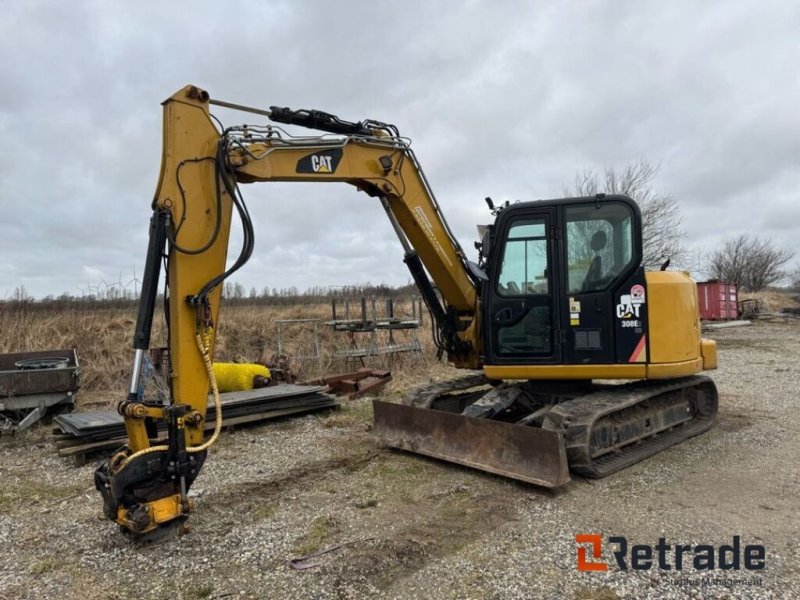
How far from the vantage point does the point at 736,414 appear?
8164 mm

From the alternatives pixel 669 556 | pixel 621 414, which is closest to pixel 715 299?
pixel 621 414

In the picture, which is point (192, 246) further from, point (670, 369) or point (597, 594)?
point (670, 369)

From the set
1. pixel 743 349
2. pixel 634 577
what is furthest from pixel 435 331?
pixel 743 349

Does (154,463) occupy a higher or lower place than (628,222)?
lower

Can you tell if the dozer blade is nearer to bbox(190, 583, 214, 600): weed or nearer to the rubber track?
the rubber track

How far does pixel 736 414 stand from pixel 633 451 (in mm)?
3155

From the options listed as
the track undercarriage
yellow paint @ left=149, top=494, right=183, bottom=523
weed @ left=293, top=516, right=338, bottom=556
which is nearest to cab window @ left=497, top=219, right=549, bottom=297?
the track undercarriage

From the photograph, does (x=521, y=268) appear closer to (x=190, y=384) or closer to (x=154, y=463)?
(x=190, y=384)

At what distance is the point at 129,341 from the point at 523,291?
9.45 m

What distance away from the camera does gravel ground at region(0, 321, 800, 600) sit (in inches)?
138

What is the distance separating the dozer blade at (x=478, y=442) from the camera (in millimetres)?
5000

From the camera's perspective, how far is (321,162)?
520 centimetres

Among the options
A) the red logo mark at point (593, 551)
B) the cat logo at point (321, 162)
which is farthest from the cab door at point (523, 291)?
the red logo mark at point (593, 551)

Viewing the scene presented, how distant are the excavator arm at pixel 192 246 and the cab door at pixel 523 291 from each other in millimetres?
1490
